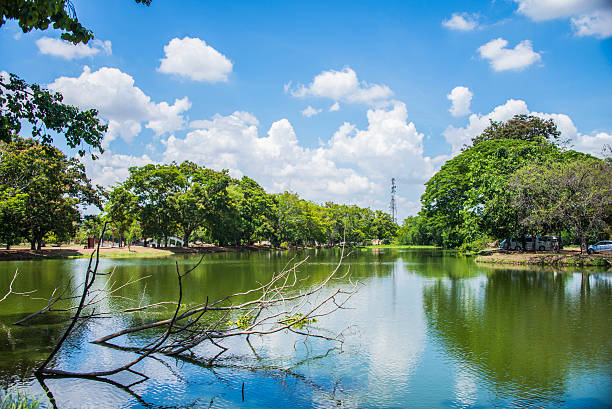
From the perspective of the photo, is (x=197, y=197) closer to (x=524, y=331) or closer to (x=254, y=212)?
(x=254, y=212)

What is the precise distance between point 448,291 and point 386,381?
10710 mm

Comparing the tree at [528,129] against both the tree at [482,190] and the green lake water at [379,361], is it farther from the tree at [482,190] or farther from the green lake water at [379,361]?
the green lake water at [379,361]

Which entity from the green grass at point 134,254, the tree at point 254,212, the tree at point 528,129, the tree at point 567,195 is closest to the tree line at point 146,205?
the tree at point 254,212

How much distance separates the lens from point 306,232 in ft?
219

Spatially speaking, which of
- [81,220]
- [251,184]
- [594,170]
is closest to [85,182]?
[81,220]

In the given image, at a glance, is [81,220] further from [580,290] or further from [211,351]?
[580,290]

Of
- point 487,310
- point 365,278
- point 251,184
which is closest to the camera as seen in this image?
point 487,310

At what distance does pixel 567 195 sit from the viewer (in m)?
25.3

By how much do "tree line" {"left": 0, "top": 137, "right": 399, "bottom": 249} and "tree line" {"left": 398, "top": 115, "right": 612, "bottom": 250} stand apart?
16.5 m

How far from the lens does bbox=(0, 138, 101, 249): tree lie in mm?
29797

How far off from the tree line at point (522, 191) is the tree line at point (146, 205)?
16.5 meters

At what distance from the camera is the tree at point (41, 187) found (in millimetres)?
29797

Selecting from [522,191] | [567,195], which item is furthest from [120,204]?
[567,195]

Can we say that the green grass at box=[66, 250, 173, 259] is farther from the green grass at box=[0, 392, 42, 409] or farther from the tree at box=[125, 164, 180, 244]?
the green grass at box=[0, 392, 42, 409]
